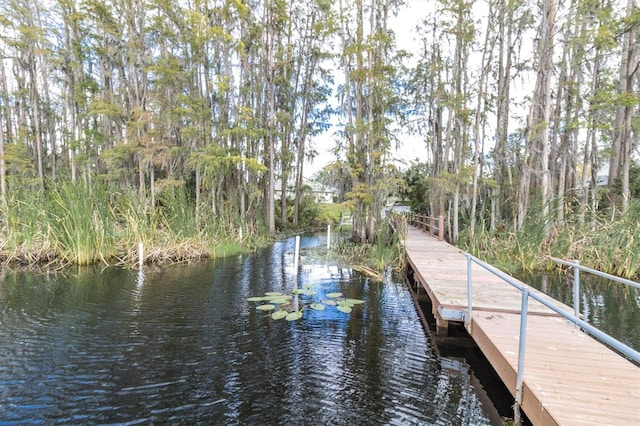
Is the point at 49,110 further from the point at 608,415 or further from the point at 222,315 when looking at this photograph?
the point at 608,415

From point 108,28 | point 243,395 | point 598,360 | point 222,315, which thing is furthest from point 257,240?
point 598,360

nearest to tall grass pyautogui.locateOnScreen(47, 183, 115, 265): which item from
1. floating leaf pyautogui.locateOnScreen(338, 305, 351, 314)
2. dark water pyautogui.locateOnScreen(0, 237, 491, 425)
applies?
dark water pyautogui.locateOnScreen(0, 237, 491, 425)

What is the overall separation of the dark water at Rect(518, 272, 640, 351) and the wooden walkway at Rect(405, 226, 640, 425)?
1.35m

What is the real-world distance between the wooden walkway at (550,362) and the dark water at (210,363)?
22.2 inches

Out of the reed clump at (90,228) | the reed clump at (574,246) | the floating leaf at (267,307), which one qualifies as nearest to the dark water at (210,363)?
the floating leaf at (267,307)

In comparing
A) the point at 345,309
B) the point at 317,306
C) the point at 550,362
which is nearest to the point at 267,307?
the point at 317,306

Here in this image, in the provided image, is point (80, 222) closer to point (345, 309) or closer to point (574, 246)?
point (345, 309)

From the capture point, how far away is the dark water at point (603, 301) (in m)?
4.63

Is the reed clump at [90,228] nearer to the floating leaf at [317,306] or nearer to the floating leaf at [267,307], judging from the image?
the floating leaf at [267,307]

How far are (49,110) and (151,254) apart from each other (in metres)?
16.7

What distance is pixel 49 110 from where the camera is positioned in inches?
753

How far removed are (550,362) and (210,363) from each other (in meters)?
3.25

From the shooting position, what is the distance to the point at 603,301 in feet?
20.0

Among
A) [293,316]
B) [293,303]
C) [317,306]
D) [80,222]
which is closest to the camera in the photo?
[293,316]
